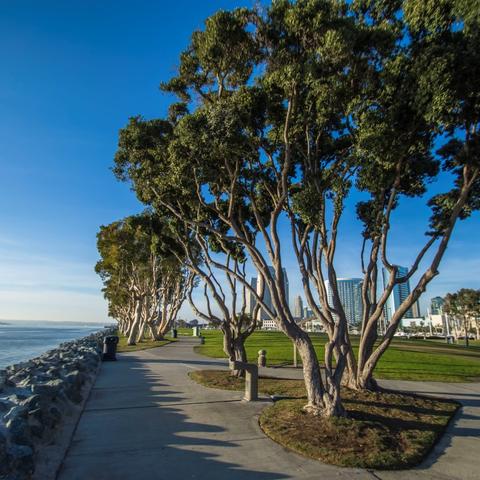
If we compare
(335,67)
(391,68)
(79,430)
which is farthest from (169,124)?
(79,430)

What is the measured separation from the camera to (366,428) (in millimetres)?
6938

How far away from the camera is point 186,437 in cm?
648

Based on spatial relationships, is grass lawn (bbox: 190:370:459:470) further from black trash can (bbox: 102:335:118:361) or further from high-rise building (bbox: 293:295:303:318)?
high-rise building (bbox: 293:295:303:318)

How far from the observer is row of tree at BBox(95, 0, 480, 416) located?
24.9 feet

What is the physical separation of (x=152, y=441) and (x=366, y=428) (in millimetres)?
3984

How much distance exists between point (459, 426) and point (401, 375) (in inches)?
284

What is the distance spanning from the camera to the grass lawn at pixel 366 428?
576 cm

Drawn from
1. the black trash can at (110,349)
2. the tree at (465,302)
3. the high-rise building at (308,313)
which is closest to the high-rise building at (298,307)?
the high-rise building at (308,313)

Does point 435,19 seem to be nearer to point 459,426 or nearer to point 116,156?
point 459,426

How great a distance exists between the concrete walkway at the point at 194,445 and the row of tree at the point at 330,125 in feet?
6.78

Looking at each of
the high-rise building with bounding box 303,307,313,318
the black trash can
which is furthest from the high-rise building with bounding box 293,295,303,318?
the black trash can

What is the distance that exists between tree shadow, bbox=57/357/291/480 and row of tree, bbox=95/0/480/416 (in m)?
2.54

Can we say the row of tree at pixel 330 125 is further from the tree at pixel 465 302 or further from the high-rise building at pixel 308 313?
the tree at pixel 465 302

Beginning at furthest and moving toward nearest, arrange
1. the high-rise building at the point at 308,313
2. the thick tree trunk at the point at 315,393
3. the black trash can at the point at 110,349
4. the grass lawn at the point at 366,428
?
the black trash can at the point at 110,349 < the high-rise building at the point at 308,313 < the thick tree trunk at the point at 315,393 < the grass lawn at the point at 366,428
